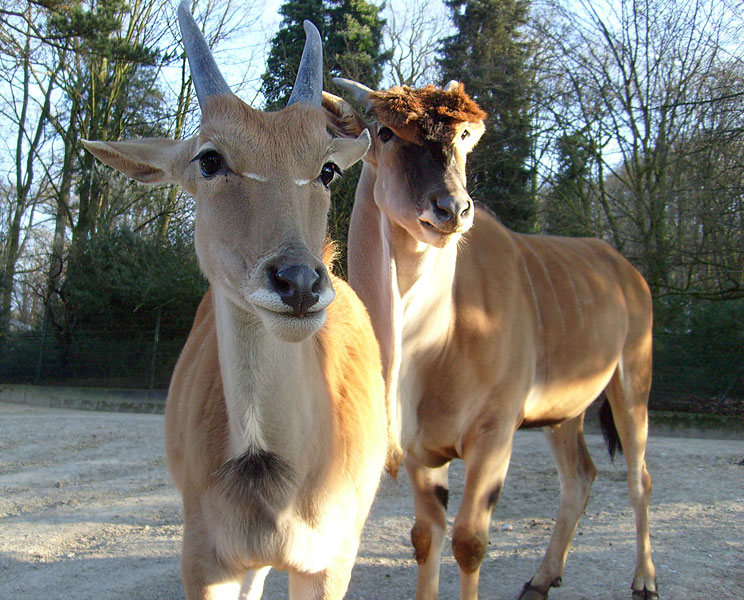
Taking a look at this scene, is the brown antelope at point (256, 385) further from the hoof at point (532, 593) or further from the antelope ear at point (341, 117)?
the hoof at point (532, 593)

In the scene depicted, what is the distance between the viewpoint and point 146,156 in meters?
2.57

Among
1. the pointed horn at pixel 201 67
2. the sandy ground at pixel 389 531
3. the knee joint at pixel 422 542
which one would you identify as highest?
the pointed horn at pixel 201 67

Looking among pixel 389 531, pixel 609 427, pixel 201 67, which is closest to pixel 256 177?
pixel 201 67

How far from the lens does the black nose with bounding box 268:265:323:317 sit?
192cm

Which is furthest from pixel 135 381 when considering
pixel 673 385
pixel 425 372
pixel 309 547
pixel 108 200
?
pixel 309 547

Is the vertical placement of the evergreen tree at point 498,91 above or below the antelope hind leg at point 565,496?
above

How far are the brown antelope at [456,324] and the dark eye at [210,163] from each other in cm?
129

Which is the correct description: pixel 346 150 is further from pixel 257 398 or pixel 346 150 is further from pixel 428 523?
pixel 428 523

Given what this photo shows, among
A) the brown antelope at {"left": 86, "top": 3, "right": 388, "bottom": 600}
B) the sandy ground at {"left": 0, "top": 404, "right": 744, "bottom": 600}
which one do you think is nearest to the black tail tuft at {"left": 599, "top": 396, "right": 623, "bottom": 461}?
the sandy ground at {"left": 0, "top": 404, "right": 744, "bottom": 600}

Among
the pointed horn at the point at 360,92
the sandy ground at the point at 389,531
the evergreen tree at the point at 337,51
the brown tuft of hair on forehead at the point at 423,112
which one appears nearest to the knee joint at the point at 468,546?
the sandy ground at the point at 389,531

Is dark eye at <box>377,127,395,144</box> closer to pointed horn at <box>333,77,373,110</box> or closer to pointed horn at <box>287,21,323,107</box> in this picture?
pointed horn at <box>333,77,373,110</box>

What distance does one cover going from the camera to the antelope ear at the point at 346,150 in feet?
8.45

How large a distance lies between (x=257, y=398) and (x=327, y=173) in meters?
0.81

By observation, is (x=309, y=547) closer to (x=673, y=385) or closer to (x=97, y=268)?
(x=673, y=385)
